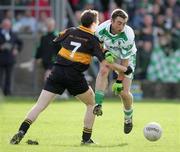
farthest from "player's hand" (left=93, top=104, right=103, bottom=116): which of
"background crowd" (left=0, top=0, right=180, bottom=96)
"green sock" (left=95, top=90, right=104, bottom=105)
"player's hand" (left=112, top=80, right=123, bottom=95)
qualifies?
"background crowd" (left=0, top=0, right=180, bottom=96)

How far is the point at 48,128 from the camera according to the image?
15.6 m

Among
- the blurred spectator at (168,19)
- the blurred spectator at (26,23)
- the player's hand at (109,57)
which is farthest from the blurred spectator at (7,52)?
the player's hand at (109,57)

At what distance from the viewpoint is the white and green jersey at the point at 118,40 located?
43.6 feet

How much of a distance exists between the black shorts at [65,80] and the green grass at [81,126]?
89cm

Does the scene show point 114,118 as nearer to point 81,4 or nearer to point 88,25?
point 88,25

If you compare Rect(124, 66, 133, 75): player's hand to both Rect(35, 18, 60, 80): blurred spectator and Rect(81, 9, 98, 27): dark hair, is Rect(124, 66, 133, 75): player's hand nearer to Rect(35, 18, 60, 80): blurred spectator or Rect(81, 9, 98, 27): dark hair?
Rect(81, 9, 98, 27): dark hair

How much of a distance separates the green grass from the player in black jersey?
58 centimetres

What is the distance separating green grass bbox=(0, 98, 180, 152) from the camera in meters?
12.5

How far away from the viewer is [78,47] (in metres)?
12.6

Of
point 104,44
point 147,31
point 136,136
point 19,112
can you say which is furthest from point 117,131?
point 147,31

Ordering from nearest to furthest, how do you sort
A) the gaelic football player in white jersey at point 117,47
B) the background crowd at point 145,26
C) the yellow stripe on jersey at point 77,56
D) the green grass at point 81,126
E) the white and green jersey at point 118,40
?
the green grass at point 81,126
the yellow stripe on jersey at point 77,56
the gaelic football player in white jersey at point 117,47
the white and green jersey at point 118,40
the background crowd at point 145,26

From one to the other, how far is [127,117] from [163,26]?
504 inches

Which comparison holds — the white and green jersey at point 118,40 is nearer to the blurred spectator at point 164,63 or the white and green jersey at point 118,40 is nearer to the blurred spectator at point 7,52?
the blurred spectator at point 7,52

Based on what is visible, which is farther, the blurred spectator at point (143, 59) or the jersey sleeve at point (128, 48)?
the blurred spectator at point (143, 59)
